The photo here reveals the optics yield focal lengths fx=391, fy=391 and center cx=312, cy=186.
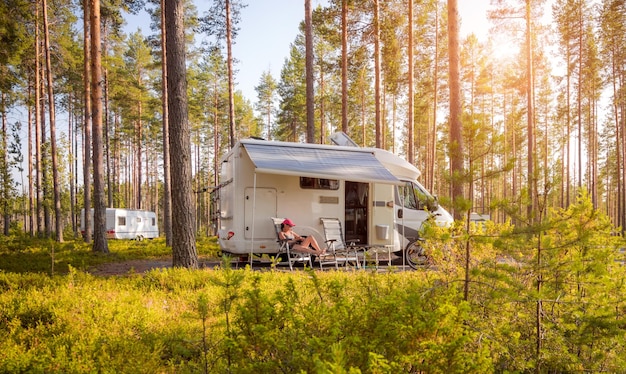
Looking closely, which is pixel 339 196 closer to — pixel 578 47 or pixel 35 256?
pixel 35 256

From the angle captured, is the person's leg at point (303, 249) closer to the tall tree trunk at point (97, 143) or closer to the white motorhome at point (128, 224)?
the tall tree trunk at point (97, 143)

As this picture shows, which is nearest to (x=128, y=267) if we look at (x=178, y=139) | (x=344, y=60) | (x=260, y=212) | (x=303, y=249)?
(x=260, y=212)

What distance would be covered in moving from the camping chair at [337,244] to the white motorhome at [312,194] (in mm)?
232

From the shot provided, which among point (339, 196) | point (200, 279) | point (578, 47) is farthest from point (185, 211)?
point (578, 47)

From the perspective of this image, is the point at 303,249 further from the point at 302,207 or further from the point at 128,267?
the point at 128,267

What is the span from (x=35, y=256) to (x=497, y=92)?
2984 cm

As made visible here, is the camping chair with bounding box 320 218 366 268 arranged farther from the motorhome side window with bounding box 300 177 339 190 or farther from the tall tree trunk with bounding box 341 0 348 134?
the tall tree trunk with bounding box 341 0 348 134

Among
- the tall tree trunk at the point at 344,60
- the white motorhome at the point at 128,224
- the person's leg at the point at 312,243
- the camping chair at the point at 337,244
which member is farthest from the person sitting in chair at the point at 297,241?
the white motorhome at the point at 128,224

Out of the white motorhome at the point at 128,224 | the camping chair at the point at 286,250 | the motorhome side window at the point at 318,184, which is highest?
the motorhome side window at the point at 318,184

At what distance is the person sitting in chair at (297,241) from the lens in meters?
8.84

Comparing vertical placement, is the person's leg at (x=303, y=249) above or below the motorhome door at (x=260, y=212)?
below

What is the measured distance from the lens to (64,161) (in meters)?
22.9

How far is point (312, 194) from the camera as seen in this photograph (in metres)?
9.93

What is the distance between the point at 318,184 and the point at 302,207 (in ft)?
2.38
